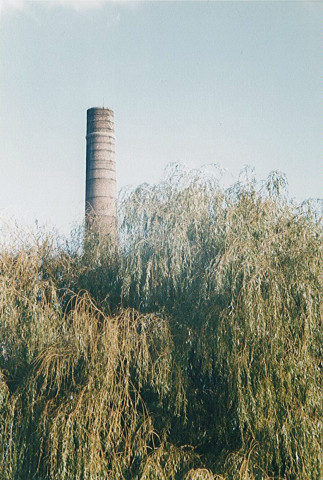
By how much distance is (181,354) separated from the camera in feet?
25.5

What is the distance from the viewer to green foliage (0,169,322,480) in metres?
6.96

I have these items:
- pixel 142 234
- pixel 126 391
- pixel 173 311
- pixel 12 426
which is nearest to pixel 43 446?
pixel 12 426

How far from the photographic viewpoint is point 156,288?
8531mm

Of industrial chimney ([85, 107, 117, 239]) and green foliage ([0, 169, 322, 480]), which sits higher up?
industrial chimney ([85, 107, 117, 239])

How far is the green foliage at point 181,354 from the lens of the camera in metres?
6.96

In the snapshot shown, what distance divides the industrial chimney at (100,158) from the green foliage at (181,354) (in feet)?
22.1

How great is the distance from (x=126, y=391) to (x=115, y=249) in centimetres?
284

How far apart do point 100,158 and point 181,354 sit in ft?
29.6

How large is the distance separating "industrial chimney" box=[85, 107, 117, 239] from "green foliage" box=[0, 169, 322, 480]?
674 centimetres

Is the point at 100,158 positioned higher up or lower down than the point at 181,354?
higher up

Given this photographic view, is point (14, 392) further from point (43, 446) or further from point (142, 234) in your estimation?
point (142, 234)

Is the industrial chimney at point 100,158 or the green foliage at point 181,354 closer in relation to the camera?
the green foliage at point 181,354

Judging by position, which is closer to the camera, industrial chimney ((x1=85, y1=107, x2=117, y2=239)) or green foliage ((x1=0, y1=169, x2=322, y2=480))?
green foliage ((x1=0, y1=169, x2=322, y2=480))

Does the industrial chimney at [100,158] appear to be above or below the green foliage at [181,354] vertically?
above
